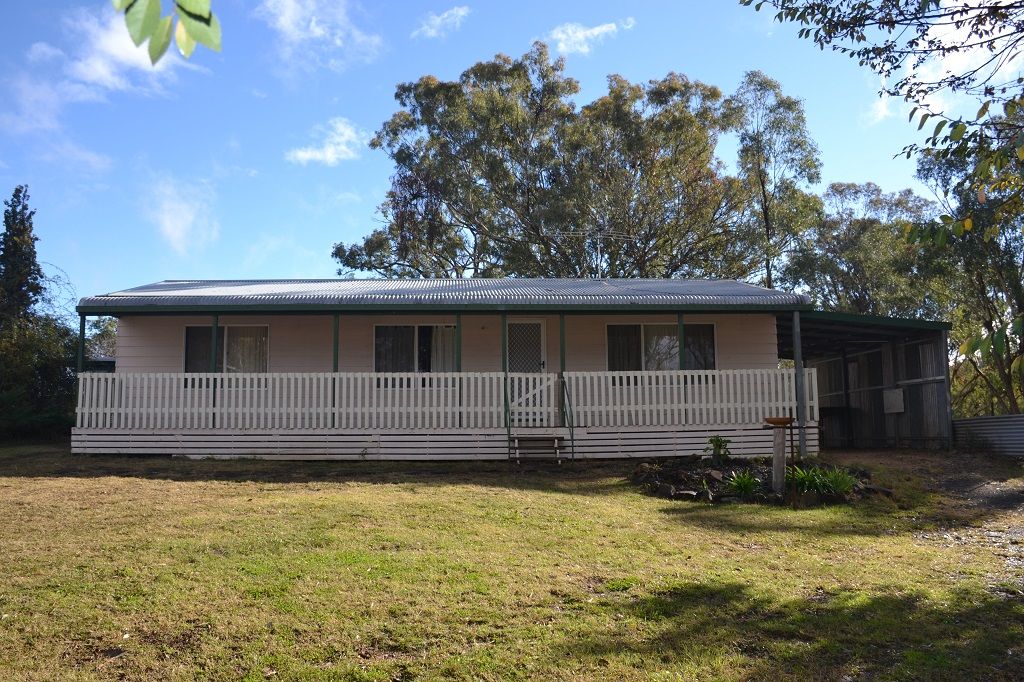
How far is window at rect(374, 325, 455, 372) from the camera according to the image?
16.2 meters

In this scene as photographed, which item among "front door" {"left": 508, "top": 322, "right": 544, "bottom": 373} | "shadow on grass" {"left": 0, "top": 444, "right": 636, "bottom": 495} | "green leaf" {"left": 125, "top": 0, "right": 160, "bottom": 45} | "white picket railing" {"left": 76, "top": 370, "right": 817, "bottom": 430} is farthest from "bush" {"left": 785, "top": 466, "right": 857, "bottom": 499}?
"green leaf" {"left": 125, "top": 0, "right": 160, "bottom": 45}

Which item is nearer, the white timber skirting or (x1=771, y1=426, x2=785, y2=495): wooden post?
(x1=771, y1=426, x2=785, y2=495): wooden post

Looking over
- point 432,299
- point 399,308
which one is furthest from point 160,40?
point 432,299

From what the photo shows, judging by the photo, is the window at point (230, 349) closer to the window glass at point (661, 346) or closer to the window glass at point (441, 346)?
the window glass at point (441, 346)

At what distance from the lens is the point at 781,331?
1834 cm

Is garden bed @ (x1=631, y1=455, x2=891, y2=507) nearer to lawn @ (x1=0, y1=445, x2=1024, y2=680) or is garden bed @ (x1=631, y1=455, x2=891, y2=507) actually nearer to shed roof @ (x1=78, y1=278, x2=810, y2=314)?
lawn @ (x1=0, y1=445, x2=1024, y2=680)

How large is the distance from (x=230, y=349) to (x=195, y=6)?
14643mm

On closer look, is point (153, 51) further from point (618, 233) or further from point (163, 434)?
point (618, 233)

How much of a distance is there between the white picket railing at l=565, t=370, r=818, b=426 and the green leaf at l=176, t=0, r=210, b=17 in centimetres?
1209

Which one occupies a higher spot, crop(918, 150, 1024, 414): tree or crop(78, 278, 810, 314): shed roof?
crop(918, 150, 1024, 414): tree

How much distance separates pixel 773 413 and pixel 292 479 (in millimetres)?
8110

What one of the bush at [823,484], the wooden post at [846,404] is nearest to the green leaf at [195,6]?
the bush at [823,484]

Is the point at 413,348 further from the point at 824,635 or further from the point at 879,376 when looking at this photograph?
the point at 824,635

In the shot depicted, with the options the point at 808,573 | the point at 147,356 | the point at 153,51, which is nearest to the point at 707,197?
the point at 147,356
